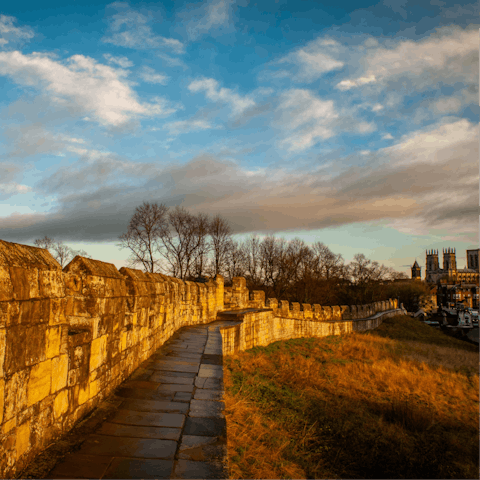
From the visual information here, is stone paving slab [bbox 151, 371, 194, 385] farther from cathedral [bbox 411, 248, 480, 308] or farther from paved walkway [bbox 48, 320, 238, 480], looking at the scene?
cathedral [bbox 411, 248, 480, 308]

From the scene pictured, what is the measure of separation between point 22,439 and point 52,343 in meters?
0.54

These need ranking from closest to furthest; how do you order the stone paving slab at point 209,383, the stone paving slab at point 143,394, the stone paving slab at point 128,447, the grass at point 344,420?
the stone paving slab at point 128,447 < the stone paving slab at point 143,394 < the stone paving slab at point 209,383 < the grass at point 344,420

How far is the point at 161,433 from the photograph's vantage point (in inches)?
108

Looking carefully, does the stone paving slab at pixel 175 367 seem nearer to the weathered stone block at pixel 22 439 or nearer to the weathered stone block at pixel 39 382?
the weathered stone block at pixel 39 382

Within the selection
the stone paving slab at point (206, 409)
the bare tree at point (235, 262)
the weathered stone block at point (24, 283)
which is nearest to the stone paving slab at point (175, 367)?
the stone paving slab at point (206, 409)

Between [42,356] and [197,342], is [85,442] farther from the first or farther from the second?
[197,342]

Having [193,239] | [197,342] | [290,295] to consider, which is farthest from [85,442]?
[290,295]

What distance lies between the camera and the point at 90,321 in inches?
118

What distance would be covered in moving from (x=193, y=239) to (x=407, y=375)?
66.3ft

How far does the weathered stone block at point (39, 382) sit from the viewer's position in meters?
2.11

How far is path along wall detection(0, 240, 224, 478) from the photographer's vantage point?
1923 mm

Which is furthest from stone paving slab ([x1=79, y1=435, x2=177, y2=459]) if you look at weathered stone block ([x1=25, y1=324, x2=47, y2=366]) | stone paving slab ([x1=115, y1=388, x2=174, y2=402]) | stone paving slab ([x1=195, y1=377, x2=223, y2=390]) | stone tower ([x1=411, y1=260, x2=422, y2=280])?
stone tower ([x1=411, y1=260, x2=422, y2=280])

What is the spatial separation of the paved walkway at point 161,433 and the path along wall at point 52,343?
242mm

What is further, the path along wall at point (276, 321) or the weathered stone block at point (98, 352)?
the path along wall at point (276, 321)
